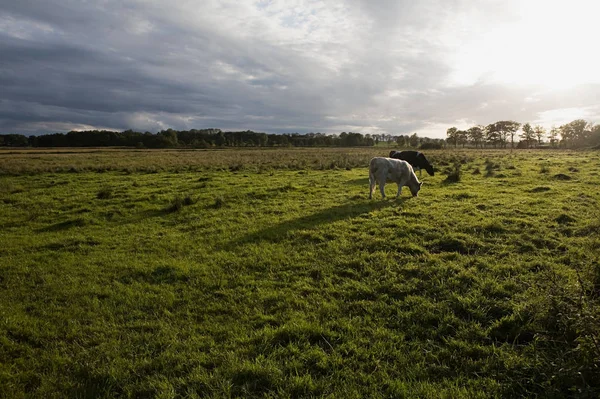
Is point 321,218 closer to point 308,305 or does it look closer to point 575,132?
point 308,305

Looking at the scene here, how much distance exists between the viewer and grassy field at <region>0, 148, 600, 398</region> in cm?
360

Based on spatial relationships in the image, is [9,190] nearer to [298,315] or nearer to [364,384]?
[298,315]

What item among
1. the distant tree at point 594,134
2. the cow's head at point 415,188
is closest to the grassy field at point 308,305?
the cow's head at point 415,188

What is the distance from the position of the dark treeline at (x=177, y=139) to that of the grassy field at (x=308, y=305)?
104 metres

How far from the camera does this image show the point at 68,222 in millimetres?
11023

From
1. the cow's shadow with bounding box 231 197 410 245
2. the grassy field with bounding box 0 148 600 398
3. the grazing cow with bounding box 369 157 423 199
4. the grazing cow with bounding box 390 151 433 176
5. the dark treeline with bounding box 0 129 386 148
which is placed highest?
the dark treeline with bounding box 0 129 386 148

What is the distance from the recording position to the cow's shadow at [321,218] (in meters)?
8.92

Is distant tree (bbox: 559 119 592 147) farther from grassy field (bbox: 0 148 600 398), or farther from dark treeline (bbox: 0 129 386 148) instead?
grassy field (bbox: 0 148 600 398)

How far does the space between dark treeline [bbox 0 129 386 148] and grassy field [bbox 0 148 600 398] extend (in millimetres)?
103975

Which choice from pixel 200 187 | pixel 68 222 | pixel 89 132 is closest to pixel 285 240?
pixel 68 222

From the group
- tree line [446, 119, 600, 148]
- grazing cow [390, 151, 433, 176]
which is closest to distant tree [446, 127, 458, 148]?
tree line [446, 119, 600, 148]

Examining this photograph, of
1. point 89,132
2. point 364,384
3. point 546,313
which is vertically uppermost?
point 89,132

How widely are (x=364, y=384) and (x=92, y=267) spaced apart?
262 inches

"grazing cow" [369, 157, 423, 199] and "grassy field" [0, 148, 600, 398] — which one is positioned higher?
"grazing cow" [369, 157, 423, 199]
